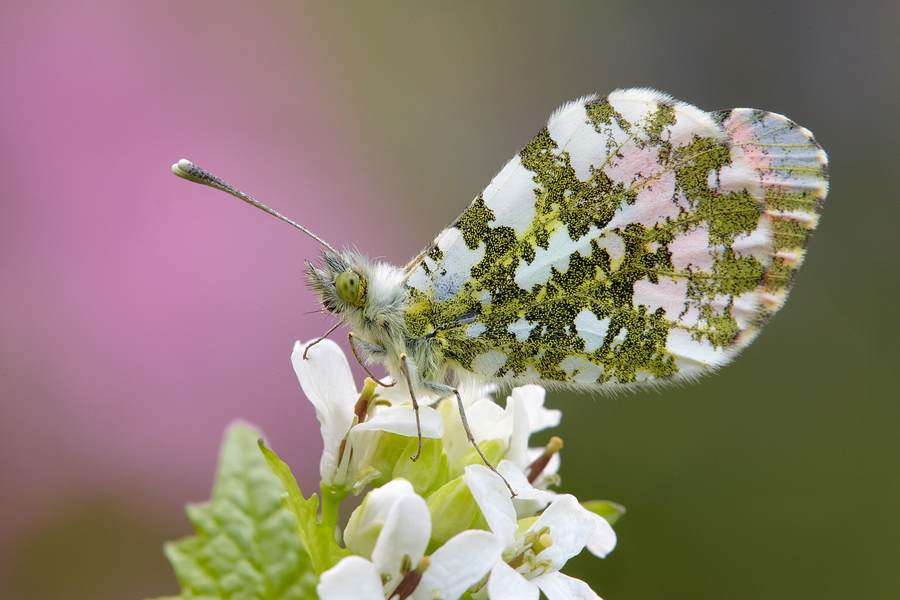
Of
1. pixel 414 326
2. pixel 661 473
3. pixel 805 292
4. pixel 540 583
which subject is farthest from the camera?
pixel 805 292

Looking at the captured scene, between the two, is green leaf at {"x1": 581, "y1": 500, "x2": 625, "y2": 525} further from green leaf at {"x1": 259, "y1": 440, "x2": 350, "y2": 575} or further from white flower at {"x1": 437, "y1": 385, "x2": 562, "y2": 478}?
green leaf at {"x1": 259, "y1": 440, "x2": 350, "y2": 575}

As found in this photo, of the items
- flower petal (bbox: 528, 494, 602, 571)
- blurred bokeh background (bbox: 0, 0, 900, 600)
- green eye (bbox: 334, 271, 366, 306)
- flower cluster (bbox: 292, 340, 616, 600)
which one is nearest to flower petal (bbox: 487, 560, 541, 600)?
flower cluster (bbox: 292, 340, 616, 600)

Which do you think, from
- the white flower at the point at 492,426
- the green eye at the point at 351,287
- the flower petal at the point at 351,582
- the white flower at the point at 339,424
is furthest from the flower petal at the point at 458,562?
the green eye at the point at 351,287

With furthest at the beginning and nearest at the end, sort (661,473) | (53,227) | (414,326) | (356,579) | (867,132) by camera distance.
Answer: (867,132)
(661,473)
(53,227)
(414,326)
(356,579)

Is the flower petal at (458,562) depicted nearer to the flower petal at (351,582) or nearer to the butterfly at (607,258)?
the flower petal at (351,582)

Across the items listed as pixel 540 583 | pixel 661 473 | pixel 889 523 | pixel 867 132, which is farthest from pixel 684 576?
pixel 867 132

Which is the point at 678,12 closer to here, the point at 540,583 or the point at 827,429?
the point at 827,429
